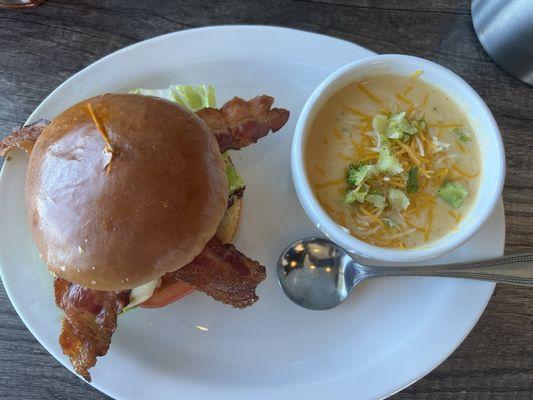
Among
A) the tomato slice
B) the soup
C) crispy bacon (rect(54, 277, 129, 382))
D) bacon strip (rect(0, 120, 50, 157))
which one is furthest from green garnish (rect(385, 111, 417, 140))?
bacon strip (rect(0, 120, 50, 157))

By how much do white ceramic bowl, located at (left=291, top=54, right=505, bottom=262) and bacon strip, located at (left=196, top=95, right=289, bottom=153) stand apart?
7cm

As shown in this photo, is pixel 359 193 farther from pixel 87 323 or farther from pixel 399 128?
pixel 87 323

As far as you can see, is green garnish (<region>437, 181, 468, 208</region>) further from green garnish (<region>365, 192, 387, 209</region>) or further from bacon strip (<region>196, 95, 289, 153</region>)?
bacon strip (<region>196, 95, 289, 153</region>)

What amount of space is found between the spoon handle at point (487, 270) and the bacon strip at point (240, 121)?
1.46 feet

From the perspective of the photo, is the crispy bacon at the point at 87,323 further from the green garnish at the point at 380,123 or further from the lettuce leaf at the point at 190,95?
the green garnish at the point at 380,123

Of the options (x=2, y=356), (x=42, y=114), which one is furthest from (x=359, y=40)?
(x=2, y=356)

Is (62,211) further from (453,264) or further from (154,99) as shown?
(453,264)

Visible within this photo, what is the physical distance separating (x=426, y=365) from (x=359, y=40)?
2.99ft

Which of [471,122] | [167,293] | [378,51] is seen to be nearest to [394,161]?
[471,122]

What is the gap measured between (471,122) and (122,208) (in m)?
0.83

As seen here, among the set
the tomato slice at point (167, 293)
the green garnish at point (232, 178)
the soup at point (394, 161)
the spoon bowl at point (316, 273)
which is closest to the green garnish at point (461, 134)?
the soup at point (394, 161)

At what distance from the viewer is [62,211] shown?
938mm

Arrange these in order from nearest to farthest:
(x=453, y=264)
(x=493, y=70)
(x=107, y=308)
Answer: (x=107, y=308), (x=453, y=264), (x=493, y=70)

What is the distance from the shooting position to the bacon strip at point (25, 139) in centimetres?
116
